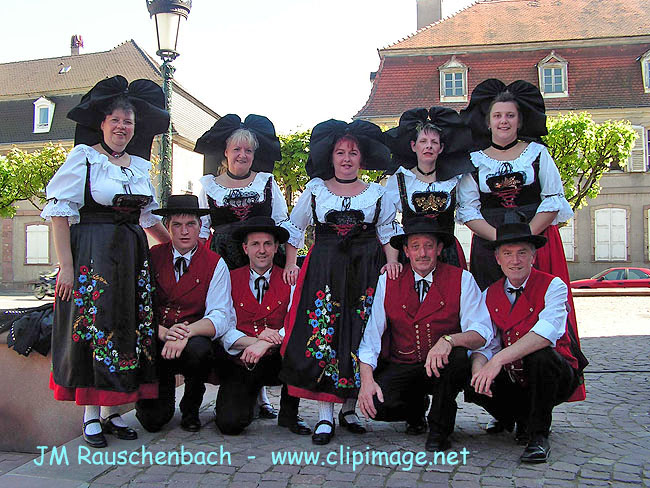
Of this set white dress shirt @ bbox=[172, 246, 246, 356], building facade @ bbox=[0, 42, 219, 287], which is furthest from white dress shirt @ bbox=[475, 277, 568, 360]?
building facade @ bbox=[0, 42, 219, 287]

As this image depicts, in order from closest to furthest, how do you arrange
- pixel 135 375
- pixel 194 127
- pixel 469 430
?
pixel 135 375 < pixel 469 430 < pixel 194 127

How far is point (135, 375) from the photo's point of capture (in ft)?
12.4

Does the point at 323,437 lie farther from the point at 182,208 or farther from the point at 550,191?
the point at 550,191

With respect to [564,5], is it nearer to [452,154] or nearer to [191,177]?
[191,177]

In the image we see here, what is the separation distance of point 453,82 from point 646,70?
23.3ft

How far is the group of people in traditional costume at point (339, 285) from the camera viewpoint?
3.57 m

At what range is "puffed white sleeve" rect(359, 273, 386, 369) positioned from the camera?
367 centimetres

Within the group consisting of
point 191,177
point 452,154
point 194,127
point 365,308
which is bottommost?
point 365,308

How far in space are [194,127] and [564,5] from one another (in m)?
16.8

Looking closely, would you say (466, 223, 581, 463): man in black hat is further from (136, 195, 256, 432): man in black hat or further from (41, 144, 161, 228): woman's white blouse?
(41, 144, 161, 228): woman's white blouse

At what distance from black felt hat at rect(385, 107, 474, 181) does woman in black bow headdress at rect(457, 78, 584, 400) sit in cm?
11

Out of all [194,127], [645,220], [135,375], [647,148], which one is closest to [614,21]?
[647,148]

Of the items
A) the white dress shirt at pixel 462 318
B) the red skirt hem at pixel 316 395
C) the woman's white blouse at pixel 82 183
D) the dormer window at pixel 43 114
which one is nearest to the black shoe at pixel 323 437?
the red skirt hem at pixel 316 395

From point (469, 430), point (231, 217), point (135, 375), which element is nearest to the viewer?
point (135, 375)
